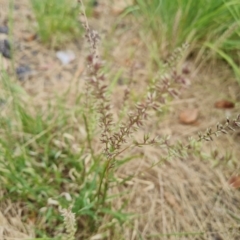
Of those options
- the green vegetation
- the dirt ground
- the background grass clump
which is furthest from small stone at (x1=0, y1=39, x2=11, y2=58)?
the green vegetation

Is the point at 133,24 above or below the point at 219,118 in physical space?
above

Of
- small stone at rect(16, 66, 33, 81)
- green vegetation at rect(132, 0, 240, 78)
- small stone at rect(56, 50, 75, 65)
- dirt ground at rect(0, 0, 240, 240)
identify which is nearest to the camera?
dirt ground at rect(0, 0, 240, 240)

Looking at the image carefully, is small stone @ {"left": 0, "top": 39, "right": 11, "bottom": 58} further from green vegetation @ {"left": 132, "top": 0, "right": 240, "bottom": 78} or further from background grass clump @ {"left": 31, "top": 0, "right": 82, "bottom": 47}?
green vegetation @ {"left": 132, "top": 0, "right": 240, "bottom": 78}

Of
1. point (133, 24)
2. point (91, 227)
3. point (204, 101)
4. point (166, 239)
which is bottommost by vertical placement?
point (166, 239)

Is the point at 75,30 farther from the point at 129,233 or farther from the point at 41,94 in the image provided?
the point at 129,233

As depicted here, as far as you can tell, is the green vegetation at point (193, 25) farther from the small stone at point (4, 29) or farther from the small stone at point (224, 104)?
the small stone at point (4, 29)

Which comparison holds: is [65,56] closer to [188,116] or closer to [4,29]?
[4,29]

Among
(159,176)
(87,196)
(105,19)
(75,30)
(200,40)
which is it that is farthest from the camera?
(105,19)

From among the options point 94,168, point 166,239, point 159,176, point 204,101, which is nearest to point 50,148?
point 94,168
